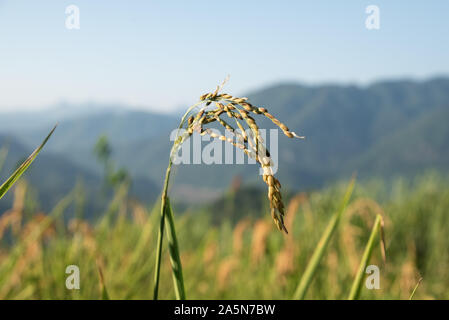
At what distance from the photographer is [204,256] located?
2.64 metres

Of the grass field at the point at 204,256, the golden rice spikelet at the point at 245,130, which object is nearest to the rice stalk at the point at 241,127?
the golden rice spikelet at the point at 245,130

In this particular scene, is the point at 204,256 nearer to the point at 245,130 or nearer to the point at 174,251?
the point at 174,251

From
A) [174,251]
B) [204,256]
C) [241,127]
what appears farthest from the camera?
[204,256]

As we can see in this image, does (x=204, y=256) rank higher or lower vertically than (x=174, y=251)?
lower

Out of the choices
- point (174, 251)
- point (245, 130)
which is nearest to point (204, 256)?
point (174, 251)

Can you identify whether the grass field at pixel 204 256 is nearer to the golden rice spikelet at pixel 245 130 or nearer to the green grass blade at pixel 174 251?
the green grass blade at pixel 174 251

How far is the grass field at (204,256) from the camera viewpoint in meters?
1.71

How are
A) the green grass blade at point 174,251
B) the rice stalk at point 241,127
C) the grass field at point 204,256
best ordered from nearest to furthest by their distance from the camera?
the rice stalk at point 241,127, the green grass blade at point 174,251, the grass field at point 204,256

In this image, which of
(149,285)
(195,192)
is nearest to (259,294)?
(149,285)

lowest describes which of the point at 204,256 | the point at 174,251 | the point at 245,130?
the point at 204,256

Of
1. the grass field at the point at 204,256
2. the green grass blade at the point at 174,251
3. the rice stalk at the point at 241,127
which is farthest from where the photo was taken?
the grass field at the point at 204,256

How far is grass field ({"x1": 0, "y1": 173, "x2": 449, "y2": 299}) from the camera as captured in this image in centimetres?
171
